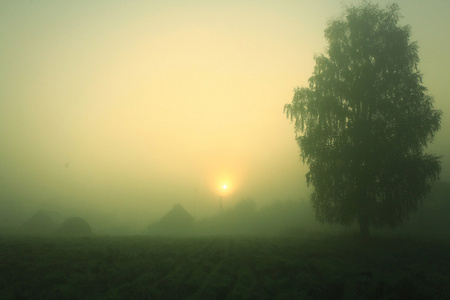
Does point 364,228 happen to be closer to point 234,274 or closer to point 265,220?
point 234,274

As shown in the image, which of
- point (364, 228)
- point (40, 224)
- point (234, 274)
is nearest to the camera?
point (234, 274)

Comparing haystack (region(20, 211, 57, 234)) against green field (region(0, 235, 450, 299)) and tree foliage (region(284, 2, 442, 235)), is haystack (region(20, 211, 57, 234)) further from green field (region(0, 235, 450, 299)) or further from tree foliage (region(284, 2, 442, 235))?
tree foliage (region(284, 2, 442, 235))

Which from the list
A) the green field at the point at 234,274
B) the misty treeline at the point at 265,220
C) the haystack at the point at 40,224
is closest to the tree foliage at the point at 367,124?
the green field at the point at 234,274

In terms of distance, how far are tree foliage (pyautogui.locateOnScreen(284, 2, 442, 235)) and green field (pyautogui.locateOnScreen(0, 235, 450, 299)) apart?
358cm

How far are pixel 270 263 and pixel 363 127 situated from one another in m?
13.1

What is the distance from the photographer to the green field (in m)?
9.70

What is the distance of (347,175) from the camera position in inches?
788

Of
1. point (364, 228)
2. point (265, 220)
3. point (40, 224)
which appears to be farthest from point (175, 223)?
point (364, 228)

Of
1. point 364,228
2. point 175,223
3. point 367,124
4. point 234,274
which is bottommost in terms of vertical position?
point 175,223

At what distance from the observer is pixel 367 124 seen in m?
20.3

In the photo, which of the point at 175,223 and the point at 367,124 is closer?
the point at 367,124

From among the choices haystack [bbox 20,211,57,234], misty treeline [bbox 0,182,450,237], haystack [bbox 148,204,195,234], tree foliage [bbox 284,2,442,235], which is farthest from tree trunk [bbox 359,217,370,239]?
haystack [bbox 20,211,57,234]

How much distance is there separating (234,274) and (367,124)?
51.0ft

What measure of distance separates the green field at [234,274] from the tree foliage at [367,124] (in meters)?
3.58
